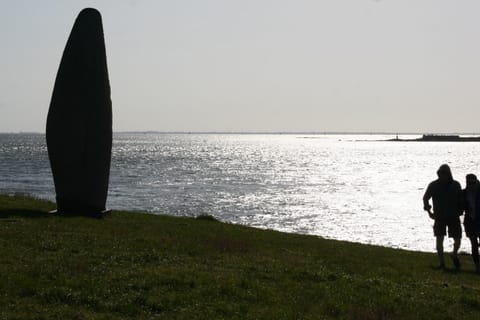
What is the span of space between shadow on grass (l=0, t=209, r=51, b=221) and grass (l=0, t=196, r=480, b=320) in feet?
7.50

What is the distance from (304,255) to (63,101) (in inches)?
419

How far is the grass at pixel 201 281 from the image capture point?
8.82m

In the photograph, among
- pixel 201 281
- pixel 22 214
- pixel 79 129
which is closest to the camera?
pixel 201 281

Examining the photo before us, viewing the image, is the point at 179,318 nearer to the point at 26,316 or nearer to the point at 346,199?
the point at 26,316

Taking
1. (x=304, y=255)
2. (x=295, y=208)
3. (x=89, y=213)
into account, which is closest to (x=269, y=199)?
(x=295, y=208)

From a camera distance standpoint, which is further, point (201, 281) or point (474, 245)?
point (474, 245)

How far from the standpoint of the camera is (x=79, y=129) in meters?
20.6

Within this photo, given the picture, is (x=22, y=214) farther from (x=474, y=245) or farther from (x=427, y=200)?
(x=474, y=245)

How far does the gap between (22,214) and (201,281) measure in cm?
1082

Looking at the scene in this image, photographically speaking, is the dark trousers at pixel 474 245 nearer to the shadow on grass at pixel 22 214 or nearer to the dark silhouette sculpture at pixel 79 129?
the dark silhouette sculpture at pixel 79 129

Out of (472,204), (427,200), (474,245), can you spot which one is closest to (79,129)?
(427,200)

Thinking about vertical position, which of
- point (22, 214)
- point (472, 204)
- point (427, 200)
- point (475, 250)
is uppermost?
point (427, 200)

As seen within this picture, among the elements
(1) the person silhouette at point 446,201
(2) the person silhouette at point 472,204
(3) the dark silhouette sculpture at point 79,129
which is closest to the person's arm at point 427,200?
(1) the person silhouette at point 446,201

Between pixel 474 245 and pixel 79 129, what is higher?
pixel 79 129
